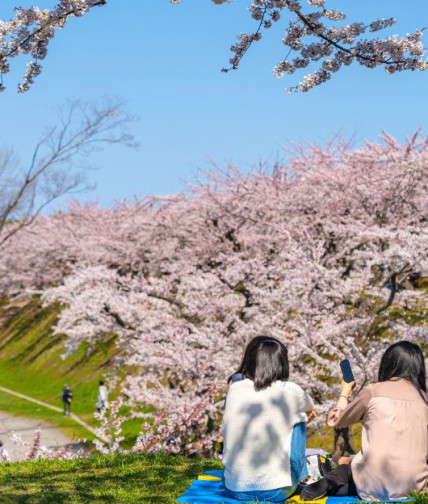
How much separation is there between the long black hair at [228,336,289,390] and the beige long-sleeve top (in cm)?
50

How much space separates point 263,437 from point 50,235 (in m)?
38.7

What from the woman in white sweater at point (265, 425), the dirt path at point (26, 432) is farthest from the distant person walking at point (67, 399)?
the woman in white sweater at point (265, 425)

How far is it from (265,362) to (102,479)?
334 centimetres

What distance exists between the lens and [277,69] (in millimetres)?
6043

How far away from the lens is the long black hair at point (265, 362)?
5.29m

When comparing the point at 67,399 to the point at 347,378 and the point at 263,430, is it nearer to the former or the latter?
the point at 263,430

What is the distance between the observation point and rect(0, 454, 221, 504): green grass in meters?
6.92

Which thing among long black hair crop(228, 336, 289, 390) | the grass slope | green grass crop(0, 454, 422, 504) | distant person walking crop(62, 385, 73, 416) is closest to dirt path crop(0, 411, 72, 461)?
the grass slope

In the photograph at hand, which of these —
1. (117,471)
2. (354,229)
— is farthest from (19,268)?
(117,471)

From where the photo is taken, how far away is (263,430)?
5.29 m

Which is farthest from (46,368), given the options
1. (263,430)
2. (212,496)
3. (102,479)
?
(263,430)

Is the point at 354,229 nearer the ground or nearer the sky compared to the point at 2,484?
nearer the sky

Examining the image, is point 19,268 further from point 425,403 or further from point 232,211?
point 425,403

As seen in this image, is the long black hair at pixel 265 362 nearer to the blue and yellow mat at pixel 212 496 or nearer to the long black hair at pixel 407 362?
the long black hair at pixel 407 362
